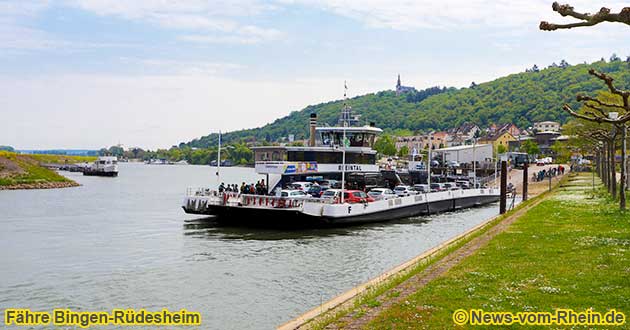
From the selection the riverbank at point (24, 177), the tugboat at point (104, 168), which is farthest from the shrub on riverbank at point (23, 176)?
the tugboat at point (104, 168)

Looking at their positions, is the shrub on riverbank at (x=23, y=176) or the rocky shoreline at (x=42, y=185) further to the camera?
the shrub on riverbank at (x=23, y=176)

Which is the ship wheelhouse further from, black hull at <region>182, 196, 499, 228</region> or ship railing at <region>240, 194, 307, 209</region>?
ship railing at <region>240, 194, 307, 209</region>

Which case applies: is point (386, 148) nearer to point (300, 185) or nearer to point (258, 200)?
point (300, 185)

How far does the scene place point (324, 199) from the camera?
125ft

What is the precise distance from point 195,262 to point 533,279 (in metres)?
15.7

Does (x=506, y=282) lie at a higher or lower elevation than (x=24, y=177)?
lower

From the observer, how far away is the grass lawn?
12078 mm

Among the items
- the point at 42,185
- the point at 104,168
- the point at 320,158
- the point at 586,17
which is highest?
the point at 586,17

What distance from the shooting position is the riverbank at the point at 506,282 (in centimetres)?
1221

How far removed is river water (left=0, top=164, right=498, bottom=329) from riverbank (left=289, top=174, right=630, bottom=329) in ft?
12.2

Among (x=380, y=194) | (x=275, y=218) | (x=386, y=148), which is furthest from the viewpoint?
(x=386, y=148)

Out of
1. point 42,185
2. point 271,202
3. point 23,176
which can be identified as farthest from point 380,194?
point 23,176

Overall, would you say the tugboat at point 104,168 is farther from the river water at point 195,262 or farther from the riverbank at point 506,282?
the riverbank at point 506,282

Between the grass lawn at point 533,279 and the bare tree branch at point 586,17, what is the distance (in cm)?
593
